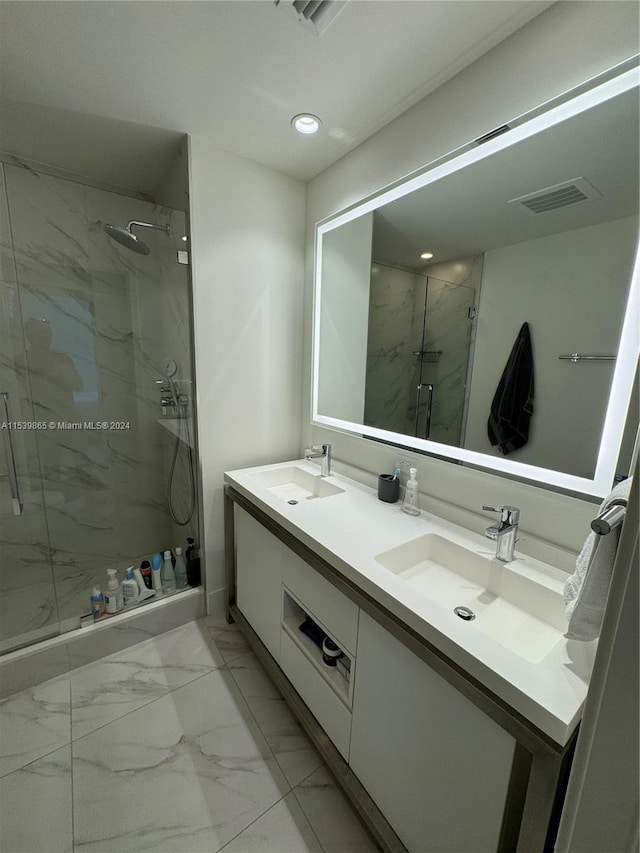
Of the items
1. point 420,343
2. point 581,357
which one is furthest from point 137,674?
point 581,357

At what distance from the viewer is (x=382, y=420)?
160cm

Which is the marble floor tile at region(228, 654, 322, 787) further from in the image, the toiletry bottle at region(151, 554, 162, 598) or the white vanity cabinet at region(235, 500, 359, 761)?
the toiletry bottle at region(151, 554, 162, 598)

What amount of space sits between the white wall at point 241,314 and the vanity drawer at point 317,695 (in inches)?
28.4

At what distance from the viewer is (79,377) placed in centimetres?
200

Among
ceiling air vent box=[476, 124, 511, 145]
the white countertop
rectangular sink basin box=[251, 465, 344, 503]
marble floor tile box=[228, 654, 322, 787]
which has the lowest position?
marble floor tile box=[228, 654, 322, 787]

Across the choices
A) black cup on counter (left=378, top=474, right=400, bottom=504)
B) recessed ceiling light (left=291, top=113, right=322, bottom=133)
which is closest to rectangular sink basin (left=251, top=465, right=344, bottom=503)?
black cup on counter (left=378, top=474, right=400, bottom=504)

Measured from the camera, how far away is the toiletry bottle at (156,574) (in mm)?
1857

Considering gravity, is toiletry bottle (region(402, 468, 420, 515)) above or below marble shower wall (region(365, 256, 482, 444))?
below

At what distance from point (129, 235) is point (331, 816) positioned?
2.62m

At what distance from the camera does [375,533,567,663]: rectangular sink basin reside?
0.90 metres

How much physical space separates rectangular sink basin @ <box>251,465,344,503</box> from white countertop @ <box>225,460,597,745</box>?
69 mm

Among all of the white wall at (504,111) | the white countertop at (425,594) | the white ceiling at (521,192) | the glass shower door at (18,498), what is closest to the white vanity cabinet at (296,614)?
the white countertop at (425,594)

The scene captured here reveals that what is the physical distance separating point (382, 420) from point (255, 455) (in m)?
0.75

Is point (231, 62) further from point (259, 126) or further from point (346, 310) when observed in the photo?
point (346, 310)
